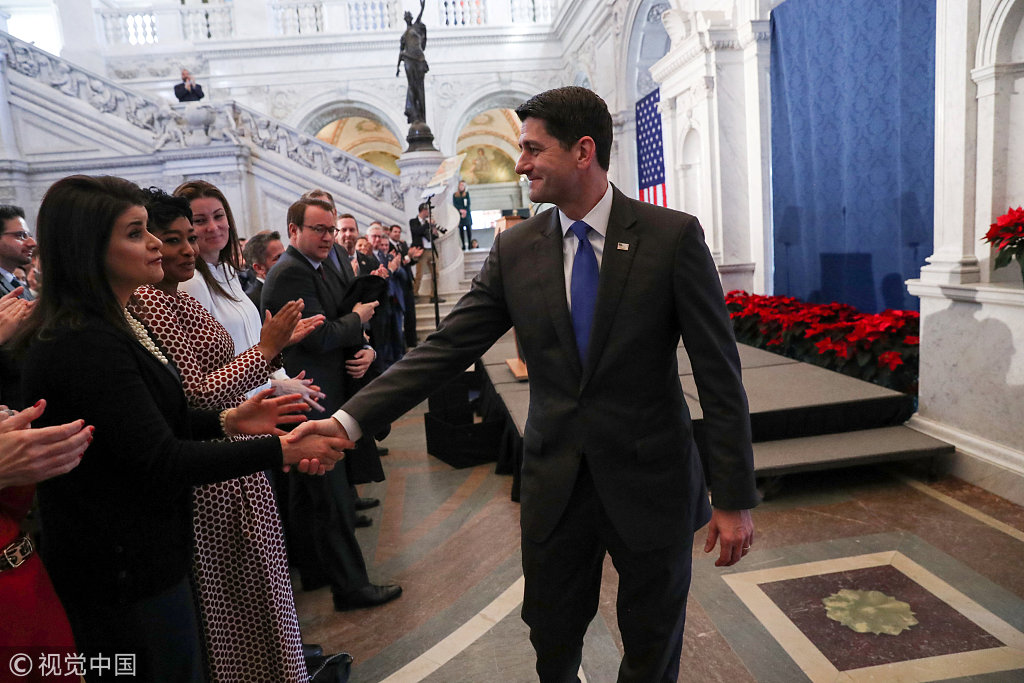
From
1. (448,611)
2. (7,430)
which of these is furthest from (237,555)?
(448,611)

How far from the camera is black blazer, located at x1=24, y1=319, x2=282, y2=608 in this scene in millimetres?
1396

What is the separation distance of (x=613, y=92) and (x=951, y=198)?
9.64 metres

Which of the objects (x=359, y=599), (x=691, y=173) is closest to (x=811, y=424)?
(x=359, y=599)

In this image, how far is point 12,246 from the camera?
11.5ft

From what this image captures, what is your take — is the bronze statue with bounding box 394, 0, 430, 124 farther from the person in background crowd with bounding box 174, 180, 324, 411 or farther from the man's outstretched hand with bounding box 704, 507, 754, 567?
the man's outstretched hand with bounding box 704, 507, 754, 567

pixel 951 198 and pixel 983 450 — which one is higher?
pixel 951 198

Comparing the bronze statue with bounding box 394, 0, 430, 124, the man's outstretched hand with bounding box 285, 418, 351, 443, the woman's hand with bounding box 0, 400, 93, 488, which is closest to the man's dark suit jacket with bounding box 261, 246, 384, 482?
the man's outstretched hand with bounding box 285, 418, 351, 443

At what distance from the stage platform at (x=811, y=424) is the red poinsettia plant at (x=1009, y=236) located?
1058mm

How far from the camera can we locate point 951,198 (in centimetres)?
395

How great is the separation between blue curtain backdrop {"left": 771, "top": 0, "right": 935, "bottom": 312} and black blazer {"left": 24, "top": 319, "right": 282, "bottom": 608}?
16.7ft

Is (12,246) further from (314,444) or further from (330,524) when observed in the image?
(314,444)

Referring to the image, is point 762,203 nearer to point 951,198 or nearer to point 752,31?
point 752,31

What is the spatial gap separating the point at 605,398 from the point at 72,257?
46.5 inches

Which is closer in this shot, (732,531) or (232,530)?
(732,531)
